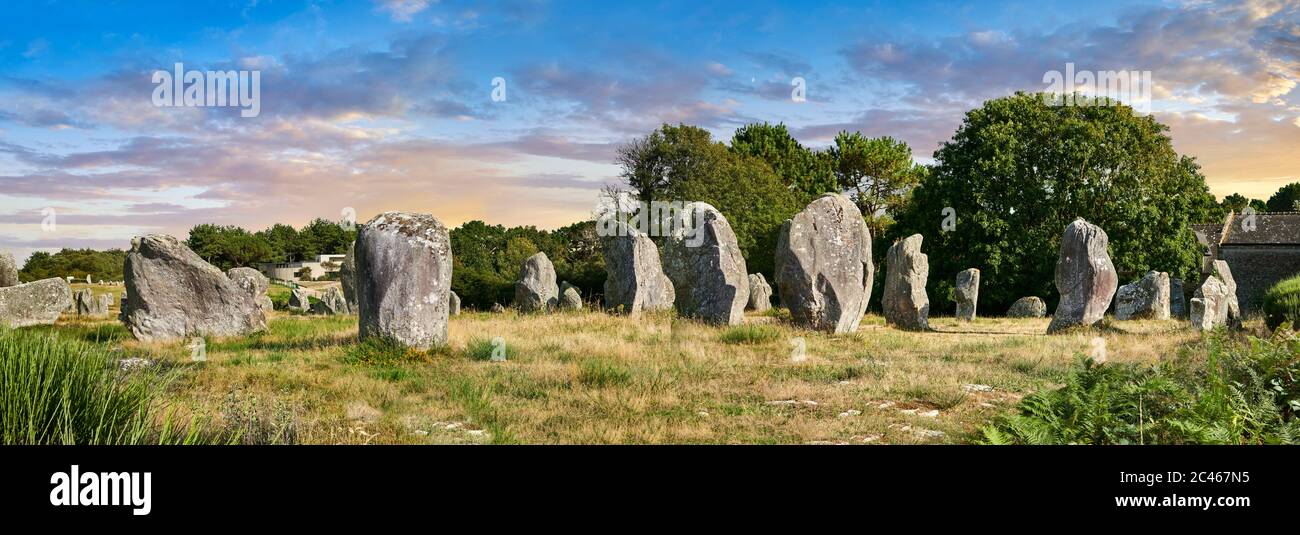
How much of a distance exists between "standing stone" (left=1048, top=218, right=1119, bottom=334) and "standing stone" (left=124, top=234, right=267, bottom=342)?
17717 mm

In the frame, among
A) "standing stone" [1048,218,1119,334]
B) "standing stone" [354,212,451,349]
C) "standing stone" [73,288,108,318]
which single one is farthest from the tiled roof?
"standing stone" [73,288,108,318]

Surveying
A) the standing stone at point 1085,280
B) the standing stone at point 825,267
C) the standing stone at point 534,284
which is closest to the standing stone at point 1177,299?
the standing stone at point 1085,280

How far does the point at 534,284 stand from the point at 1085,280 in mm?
15781

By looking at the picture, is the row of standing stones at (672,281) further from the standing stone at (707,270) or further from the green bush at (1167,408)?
the green bush at (1167,408)

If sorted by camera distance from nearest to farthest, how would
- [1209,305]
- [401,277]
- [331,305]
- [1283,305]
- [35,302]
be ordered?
[401,277]
[1283,305]
[1209,305]
[35,302]
[331,305]

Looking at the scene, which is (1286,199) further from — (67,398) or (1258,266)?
(67,398)

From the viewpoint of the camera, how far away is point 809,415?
9.21m

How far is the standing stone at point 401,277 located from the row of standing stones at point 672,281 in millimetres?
16

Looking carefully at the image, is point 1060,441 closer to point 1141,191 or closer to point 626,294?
point 626,294

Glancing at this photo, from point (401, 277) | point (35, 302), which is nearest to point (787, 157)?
point (35, 302)

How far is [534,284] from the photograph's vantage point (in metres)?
27.7

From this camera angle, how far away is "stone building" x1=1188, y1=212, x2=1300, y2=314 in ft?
121

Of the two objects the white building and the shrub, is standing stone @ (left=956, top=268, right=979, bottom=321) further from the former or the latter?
the white building
